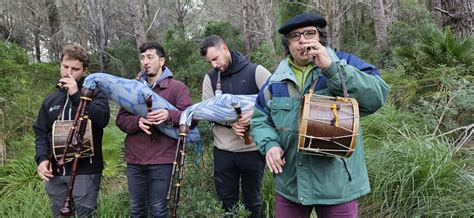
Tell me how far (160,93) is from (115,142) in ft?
10.8

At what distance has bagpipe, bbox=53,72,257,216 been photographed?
285 cm

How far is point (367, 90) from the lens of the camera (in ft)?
6.53

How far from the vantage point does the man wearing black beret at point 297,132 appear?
2.10 metres

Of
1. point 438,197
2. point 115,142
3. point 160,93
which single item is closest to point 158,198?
point 160,93

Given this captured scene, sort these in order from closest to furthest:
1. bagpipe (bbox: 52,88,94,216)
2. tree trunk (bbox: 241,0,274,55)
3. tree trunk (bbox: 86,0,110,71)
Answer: bagpipe (bbox: 52,88,94,216) < tree trunk (bbox: 241,0,274,55) < tree trunk (bbox: 86,0,110,71)

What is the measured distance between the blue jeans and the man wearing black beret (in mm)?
1172

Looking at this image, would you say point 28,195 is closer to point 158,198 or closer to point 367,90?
point 158,198

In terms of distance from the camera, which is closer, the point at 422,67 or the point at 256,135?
the point at 256,135

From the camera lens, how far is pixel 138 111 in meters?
3.13

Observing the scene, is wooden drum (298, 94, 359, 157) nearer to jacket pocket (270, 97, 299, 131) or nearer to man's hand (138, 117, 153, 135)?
jacket pocket (270, 97, 299, 131)

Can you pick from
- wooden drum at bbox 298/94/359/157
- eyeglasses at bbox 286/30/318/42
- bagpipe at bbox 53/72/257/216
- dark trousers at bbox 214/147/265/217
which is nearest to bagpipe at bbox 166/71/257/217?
bagpipe at bbox 53/72/257/216

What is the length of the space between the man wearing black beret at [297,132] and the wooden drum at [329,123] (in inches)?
3.4

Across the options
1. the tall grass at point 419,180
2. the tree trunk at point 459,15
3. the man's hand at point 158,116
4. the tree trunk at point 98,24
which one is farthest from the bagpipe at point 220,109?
the tree trunk at point 98,24

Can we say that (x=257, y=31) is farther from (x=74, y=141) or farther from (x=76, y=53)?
(x=74, y=141)
